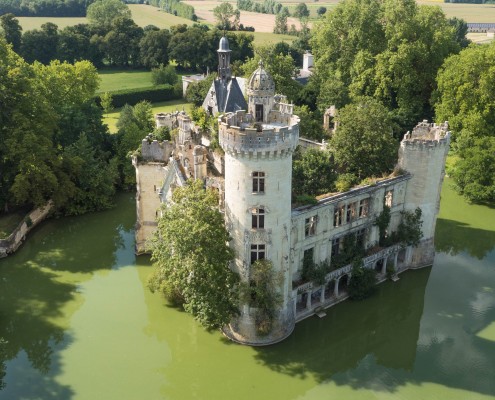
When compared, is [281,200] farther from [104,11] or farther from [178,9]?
[178,9]

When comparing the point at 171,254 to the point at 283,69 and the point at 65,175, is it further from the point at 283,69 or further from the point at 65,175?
the point at 283,69

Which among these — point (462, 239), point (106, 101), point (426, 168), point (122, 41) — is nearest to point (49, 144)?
point (426, 168)

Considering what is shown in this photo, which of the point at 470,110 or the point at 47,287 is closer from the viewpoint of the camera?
the point at 47,287

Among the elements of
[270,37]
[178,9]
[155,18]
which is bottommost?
[270,37]

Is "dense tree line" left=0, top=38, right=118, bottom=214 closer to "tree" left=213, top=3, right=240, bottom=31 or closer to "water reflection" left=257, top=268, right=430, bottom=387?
"water reflection" left=257, top=268, right=430, bottom=387

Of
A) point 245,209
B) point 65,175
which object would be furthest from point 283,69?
point 245,209

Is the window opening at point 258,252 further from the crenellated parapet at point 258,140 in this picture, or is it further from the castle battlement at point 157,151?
the castle battlement at point 157,151
